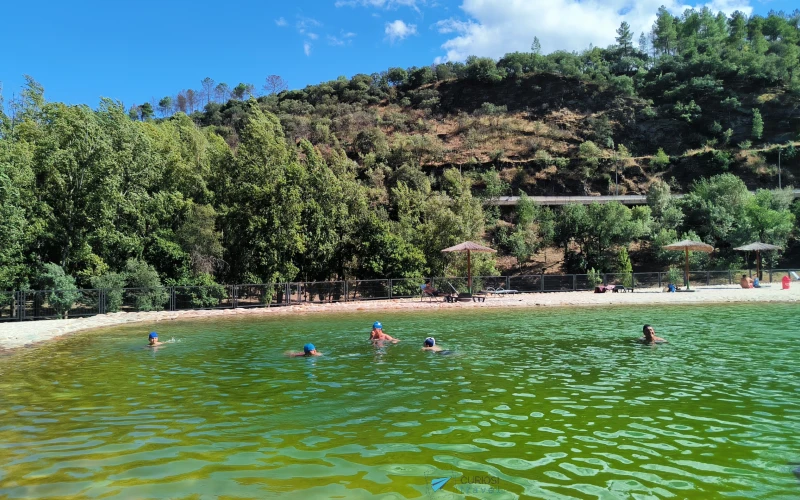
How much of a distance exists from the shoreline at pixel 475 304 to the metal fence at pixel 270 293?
1121 mm

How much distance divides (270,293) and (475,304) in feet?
38.9

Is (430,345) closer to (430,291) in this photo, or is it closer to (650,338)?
(650,338)

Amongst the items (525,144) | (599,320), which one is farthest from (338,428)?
(525,144)

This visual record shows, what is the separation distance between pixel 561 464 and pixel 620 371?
19.9ft

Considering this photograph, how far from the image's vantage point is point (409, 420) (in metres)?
7.71

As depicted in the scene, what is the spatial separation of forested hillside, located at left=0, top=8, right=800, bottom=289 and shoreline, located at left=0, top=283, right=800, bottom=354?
3.30 meters

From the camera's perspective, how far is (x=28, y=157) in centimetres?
2686

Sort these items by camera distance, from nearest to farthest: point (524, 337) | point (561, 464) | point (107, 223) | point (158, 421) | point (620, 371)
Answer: point (561, 464) < point (158, 421) < point (620, 371) < point (524, 337) < point (107, 223)

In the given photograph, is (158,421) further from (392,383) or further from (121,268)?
(121,268)

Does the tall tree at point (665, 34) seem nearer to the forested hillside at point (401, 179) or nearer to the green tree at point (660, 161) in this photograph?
the forested hillside at point (401, 179)

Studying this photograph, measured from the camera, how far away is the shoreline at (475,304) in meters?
22.6

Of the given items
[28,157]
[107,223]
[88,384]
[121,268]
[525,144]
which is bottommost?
[88,384]

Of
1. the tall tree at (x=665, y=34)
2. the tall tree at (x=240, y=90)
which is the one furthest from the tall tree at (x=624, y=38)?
the tall tree at (x=240, y=90)

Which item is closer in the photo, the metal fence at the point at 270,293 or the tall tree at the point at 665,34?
the metal fence at the point at 270,293
